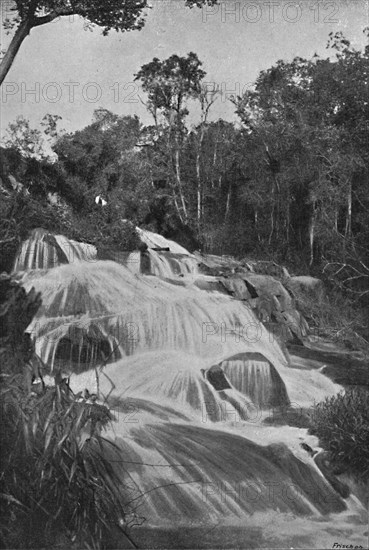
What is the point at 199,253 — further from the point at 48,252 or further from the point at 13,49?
the point at 13,49

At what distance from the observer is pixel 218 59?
6.09 m

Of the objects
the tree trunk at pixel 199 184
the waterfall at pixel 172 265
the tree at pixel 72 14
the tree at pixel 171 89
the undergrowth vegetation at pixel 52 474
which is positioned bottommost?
the undergrowth vegetation at pixel 52 474

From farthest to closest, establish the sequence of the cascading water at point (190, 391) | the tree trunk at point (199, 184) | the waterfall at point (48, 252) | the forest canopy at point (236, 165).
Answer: the tree trunk at point (199, 184) < the forest canopy at point (236, 165) < the waterfall at point (48, 252) < the cascading water at point (190, 391)

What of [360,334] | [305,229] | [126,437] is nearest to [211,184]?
[305,229]

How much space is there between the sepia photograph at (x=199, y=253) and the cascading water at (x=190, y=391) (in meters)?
0.01

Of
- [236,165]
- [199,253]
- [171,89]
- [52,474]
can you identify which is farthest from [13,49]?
[52,474]

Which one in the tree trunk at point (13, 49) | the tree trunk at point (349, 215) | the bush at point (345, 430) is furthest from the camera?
the tree trunk at point (349, 215)

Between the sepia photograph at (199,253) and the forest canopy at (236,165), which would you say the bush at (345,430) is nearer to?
the sepia photograph at (199,253)

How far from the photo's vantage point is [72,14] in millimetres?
6039

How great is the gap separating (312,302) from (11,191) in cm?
278

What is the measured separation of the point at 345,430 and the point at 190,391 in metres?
1.15

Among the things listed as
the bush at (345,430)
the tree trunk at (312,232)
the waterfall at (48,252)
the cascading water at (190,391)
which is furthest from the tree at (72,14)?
the bush at (345,430)

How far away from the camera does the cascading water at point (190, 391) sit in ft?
14.9

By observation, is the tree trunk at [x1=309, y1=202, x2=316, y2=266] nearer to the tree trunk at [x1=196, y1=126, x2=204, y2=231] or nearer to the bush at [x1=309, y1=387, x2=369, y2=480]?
the tree trunk at [x1=196, y1=126, x2=204, y2=231]
